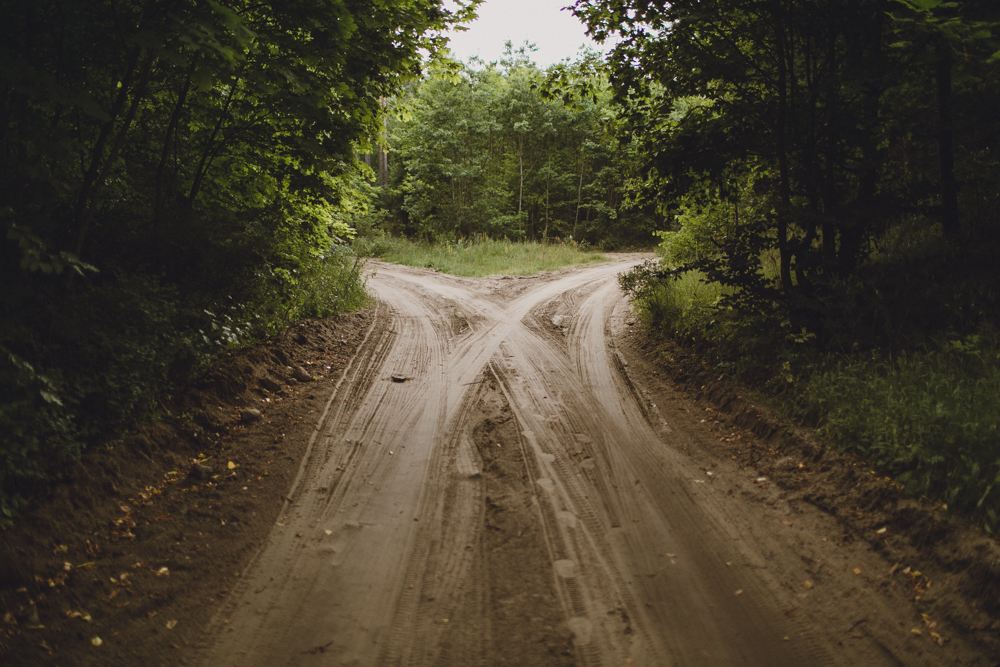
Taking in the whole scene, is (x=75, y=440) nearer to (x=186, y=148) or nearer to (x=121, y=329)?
(x=121, y=329)

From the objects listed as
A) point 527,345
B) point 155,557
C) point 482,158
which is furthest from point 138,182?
point 482,158

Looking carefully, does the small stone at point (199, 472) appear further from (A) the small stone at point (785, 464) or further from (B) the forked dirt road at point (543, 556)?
(A) the small stone at point (785, 464)

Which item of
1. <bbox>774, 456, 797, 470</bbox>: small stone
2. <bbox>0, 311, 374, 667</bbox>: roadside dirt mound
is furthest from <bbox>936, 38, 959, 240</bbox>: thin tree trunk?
Result: <bbox>0, 311, 374, 667</bbox>: roadside dirt mound

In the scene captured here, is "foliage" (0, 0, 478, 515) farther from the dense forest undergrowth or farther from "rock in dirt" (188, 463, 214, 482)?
the dense forest undergrowth

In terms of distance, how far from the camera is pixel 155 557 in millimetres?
3533

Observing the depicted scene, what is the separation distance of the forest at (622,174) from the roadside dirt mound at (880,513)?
0.22 m

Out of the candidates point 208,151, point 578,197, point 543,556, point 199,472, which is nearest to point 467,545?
point 543,556

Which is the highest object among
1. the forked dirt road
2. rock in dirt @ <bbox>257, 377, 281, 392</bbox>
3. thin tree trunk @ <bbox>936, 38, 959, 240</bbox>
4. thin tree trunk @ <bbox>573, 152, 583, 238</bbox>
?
thin tree trunk @ <bbox>573, 152, 583, 238</bbox>

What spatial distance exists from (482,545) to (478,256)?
17840 mm

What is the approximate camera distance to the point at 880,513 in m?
3.88

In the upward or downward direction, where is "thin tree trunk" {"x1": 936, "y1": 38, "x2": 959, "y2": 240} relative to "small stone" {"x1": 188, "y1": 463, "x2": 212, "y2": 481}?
upward

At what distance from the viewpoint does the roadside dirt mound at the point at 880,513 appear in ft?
10.0

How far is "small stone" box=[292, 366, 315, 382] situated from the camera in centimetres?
683

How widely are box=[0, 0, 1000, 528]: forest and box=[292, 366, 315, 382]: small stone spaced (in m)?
0.77
